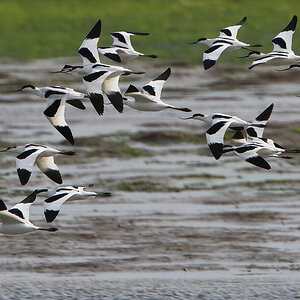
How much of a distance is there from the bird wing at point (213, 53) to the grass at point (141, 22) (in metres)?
26.3

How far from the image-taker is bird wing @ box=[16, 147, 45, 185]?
470 inches

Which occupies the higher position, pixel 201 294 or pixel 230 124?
pixel 230 124

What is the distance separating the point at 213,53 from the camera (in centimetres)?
1258

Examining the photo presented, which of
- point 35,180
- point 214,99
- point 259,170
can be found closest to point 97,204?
point 35,180

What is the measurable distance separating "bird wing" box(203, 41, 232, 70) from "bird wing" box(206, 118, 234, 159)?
0.69 m

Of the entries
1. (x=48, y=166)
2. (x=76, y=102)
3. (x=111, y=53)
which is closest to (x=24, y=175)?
(x=48, y=166)

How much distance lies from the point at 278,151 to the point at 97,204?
31.2 feet

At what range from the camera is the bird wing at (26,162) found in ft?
39.1

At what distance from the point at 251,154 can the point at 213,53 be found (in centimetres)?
131

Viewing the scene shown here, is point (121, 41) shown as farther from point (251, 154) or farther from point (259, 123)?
point (251, 154)

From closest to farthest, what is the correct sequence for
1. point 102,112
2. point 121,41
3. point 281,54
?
point 102,112 → point 281,54 → point 121,41

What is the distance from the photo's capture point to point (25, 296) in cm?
1742

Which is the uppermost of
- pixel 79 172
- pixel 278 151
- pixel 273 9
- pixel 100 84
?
pixel 100 84

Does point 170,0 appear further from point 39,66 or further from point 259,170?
point 259,170
